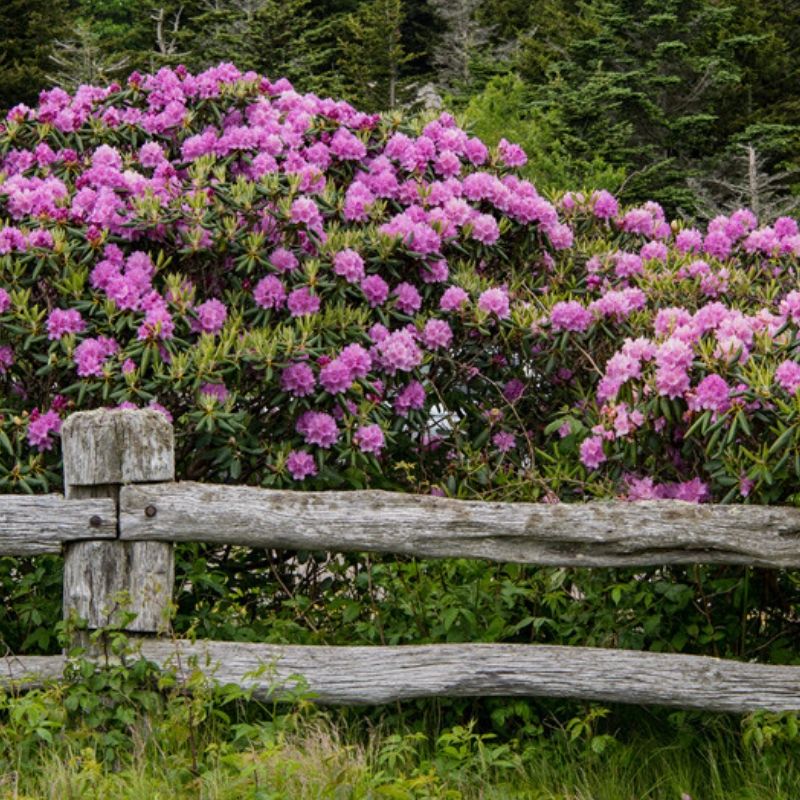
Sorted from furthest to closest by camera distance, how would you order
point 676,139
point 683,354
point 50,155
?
point 676,139, point 50,155, point 683,354

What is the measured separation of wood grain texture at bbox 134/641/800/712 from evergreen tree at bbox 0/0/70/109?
28.7m

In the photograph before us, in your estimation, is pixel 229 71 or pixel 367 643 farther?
pixel 229 71

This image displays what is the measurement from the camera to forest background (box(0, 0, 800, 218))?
68.9 ft

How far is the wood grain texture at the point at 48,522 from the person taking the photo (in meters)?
4.12

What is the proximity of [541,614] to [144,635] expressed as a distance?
1405mm

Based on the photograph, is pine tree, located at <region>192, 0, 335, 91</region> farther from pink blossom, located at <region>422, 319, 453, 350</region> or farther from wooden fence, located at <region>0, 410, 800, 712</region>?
wooden fence, located at <region>0, 410, 800, 712</region>

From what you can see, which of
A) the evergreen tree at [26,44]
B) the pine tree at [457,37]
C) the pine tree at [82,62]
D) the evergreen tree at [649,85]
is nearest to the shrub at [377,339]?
the evergreen tree at [649,85]

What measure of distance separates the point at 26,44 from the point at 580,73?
15.2 m

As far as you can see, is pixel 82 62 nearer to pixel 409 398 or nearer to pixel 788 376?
pixel 409 398

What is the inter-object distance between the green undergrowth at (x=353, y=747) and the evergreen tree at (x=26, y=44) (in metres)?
28.7

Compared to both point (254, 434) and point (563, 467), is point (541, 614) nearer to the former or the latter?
point (563, 467)

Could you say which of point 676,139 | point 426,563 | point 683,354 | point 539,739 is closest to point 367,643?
point 426,563

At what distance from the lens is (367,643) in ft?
15.3

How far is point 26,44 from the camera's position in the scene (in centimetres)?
3192
